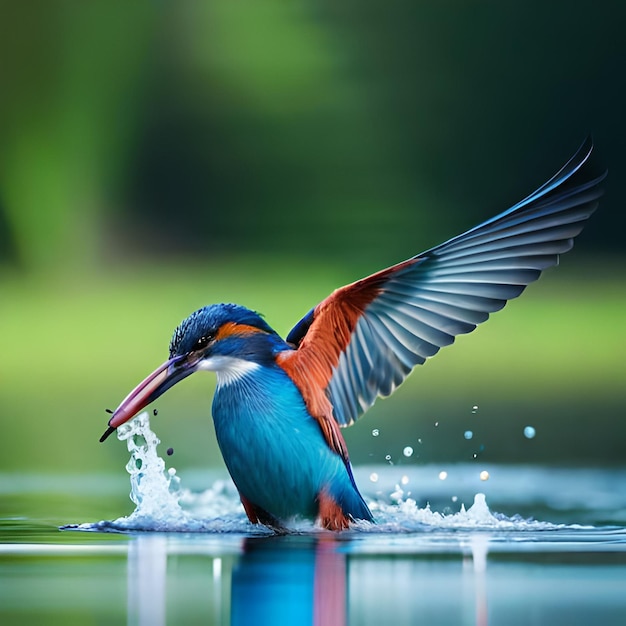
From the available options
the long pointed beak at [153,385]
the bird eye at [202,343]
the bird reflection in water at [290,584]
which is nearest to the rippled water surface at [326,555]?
the bird reflection in water at [290,584]

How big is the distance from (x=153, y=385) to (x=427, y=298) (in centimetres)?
67

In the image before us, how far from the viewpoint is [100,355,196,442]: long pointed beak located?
9.98ft

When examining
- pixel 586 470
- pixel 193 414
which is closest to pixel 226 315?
pixel 586 470

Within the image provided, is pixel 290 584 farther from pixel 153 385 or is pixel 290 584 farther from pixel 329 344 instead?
pixel 329 344

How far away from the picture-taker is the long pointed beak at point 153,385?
3.04 meters

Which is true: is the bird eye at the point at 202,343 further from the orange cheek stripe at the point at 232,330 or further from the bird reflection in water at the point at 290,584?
the bird reflection in water at the point at 290,584

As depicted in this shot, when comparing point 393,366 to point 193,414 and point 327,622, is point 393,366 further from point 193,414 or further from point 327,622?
point 193,414

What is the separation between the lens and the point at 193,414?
211 inches

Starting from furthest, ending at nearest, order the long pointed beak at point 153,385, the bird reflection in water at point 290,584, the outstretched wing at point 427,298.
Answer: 1. the outstretched wing at point 427,298
2. the long pointed beak at point 153,385
3. the bird reflection in water at point 290,584

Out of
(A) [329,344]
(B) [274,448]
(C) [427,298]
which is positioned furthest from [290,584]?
(C) [427,298]

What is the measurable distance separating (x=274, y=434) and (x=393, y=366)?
40 cm

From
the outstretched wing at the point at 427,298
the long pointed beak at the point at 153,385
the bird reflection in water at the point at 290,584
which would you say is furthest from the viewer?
the outstretched wing at the point at 427,298

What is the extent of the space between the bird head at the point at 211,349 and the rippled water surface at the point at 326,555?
1.06 ft

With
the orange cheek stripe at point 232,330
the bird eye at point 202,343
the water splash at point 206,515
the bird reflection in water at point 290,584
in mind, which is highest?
the orange cheek stripe at point 232,330
